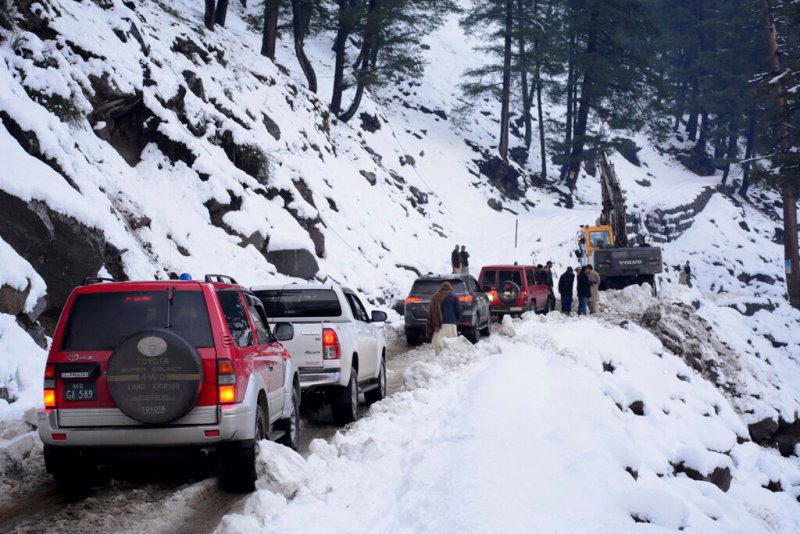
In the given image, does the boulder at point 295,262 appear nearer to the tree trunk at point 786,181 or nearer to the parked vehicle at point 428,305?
the parked vehicle at point 428,305

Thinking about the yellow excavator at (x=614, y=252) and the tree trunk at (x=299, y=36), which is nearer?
the yellow excavator at (x=614, y=252)

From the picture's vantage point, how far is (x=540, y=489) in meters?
6.31

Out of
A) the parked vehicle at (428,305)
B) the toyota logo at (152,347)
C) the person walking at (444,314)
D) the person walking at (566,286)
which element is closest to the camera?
the toyota logo at (152,347)

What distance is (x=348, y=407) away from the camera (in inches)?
368

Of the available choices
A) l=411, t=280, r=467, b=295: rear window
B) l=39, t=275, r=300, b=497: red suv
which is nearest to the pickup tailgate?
l=39, t=275, r=300, b=497: red suv

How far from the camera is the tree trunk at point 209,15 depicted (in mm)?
29794

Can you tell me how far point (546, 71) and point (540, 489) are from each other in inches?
1832

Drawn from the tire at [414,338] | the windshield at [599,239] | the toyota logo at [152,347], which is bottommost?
the tire at [414,338]

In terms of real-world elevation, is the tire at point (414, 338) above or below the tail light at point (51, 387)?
Answer: below

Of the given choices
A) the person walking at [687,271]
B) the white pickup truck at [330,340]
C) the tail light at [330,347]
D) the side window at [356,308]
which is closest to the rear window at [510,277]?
the side window at [356,308]

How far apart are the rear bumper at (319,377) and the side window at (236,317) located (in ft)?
8.29

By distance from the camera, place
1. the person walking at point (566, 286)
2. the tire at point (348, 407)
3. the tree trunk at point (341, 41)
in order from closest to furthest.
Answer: the tire at point (348, 407) → the person walking at point (566, 286) → the tree trunk at point (341, 41)

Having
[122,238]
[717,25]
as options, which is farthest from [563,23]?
[122,238]

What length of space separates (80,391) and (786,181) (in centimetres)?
3158
